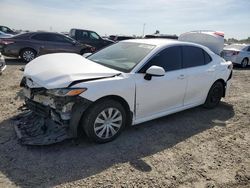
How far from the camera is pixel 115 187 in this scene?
10.3ft

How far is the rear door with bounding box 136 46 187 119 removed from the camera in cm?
436

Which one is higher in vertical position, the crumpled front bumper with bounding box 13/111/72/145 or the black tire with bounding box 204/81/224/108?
the black tire with bounding box 204/81/224/108

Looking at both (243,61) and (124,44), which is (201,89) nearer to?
(124,44)

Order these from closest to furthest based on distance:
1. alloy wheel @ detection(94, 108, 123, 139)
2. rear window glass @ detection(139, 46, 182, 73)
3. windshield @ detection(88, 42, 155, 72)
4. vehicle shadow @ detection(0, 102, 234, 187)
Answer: vehicle shadow @ detection(0, 102, 234, 187) < alloy wheel @ detection(94, 108, 123, 139) < windshield @ detection(88, 42, 155, 72) < rear window glass @ detection(139, 46, 182, 73)

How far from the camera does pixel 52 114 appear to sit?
3.84 metres

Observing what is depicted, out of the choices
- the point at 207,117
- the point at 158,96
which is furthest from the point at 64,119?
the point at 207,117

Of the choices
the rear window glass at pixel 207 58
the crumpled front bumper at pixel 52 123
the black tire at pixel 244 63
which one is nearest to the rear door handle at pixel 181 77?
the rear window glass at pixel 207 58

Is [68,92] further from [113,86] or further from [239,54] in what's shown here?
[239,54]

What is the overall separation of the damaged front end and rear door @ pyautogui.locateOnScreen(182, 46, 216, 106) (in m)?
2.38

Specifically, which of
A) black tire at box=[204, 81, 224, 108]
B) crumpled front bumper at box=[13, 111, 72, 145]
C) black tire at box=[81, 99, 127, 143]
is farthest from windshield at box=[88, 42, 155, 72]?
black tire at box=[204, 81, 224, 108]

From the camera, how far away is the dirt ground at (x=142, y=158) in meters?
3.27

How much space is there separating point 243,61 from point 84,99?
13.6 metres

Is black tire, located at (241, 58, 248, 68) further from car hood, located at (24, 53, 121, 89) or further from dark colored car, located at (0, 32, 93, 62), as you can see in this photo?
car hood, located at (24, 53, 121, 89)

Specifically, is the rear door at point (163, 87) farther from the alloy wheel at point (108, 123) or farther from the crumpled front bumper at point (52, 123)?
the crumpled front bumper at point (52, 123)
